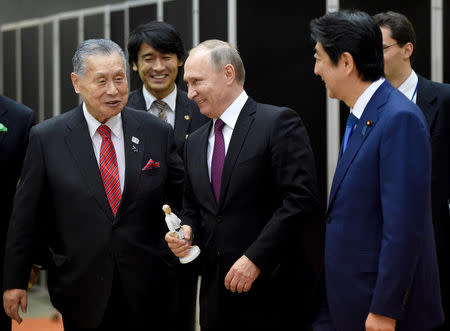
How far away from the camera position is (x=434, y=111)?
2967 mm

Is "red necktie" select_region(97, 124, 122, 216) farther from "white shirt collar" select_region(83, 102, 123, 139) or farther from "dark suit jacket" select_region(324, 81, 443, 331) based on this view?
"dark suit jacket" select_region(324, 81, 443, 331)

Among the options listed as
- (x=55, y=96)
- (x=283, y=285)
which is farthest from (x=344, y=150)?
(x=55, y=96)

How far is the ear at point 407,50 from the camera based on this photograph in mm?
3055

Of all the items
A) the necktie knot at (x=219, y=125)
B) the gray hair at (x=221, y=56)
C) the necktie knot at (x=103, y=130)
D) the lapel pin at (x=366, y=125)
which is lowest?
the necktie knot at (x=103, y=130)

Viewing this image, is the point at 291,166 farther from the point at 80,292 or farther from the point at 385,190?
the point at 80,292

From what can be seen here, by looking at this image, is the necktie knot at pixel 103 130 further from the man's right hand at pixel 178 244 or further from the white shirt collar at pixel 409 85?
the white shirt collar at pixel 409 85

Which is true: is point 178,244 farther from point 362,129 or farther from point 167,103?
point 167,103

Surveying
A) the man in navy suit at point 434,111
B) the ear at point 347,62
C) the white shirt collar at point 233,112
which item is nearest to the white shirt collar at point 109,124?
the white shirt collar at point 233,112

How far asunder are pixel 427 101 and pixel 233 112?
1.00 metres

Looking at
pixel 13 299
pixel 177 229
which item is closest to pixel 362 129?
pixel 177 229

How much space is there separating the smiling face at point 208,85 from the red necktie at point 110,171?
0.41 meters

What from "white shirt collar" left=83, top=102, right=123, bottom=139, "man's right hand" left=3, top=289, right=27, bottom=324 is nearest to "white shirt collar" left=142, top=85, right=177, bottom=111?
"white shirt collar" left=83, top=102, right=123, bottom=139

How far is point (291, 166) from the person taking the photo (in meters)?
2.42

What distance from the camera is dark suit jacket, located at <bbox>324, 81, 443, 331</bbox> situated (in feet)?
5.99
